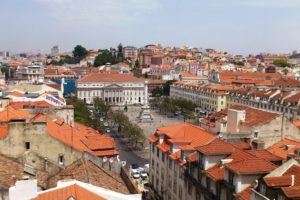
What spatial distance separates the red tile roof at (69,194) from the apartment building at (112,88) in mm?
131564

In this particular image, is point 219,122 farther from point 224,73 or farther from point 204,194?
point 224,73

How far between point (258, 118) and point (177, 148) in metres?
10.7

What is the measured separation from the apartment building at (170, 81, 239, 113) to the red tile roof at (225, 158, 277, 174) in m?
88.9

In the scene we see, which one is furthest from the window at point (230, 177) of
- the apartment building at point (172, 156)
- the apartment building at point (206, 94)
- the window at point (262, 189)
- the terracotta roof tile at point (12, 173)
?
the apartment building at point (206, 94)

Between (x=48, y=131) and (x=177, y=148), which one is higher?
(x=48, y=131)

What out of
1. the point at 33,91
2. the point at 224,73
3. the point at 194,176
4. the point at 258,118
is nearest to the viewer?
the point at 194,176

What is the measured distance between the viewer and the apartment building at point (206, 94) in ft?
373

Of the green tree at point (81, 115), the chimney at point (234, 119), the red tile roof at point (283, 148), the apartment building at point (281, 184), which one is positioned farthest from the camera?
the green tree at point (81, 115)

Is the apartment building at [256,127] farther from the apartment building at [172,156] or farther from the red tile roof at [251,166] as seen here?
the red tile roof at [251,166]

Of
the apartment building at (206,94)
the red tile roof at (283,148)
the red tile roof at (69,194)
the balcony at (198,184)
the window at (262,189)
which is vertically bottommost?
the apartment building at (206,94)

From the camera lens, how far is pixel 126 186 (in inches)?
999

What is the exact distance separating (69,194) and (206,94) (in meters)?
106

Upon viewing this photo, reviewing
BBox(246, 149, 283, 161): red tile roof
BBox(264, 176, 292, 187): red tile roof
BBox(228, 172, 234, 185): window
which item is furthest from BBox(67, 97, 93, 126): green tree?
BBox(264, 176, 292, 187): red tile roof

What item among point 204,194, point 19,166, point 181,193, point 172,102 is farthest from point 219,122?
point 172,102
